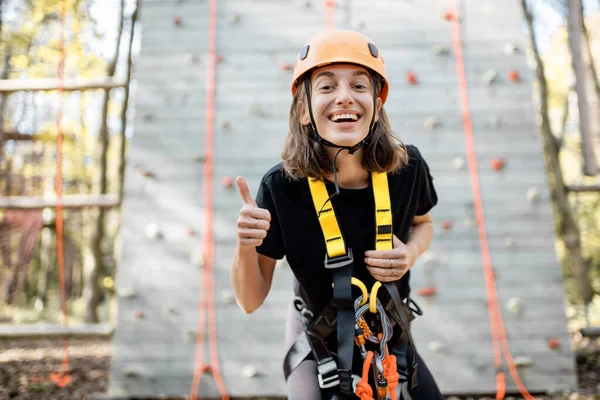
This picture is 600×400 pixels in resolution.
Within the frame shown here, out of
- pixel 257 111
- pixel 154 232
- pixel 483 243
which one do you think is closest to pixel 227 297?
pixel 154 232

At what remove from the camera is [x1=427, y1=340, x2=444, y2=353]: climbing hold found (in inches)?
143

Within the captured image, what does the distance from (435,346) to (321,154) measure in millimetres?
2503

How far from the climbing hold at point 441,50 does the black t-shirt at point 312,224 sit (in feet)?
8.65

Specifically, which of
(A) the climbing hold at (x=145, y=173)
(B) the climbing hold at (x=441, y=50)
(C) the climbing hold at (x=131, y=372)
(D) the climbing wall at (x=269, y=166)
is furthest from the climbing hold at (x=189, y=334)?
(B) the climbing hold at (x=441, y=50)

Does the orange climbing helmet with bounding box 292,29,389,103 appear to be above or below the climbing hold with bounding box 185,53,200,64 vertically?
below

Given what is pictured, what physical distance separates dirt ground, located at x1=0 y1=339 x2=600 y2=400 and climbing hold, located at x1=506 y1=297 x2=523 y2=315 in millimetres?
643

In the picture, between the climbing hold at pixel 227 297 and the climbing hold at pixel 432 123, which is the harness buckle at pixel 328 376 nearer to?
the climbing hold at pixel 227 297

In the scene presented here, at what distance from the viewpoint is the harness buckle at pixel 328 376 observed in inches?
63.5

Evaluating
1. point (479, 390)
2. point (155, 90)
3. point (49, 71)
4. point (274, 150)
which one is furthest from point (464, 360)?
point (49, 71)

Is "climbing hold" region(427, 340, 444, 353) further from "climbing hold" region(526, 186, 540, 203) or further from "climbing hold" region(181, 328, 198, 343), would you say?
"climbing hold" region(181, 328, 198, 343)

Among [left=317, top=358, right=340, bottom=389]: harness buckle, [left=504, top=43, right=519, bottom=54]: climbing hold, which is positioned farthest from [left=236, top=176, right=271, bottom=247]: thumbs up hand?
[left=504, top=43, right=519, bottom=54]: climbing hold

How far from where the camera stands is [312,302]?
1.80 metres

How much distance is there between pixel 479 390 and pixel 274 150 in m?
2.48

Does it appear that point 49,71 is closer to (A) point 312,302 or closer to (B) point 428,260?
(B) point 428,260
